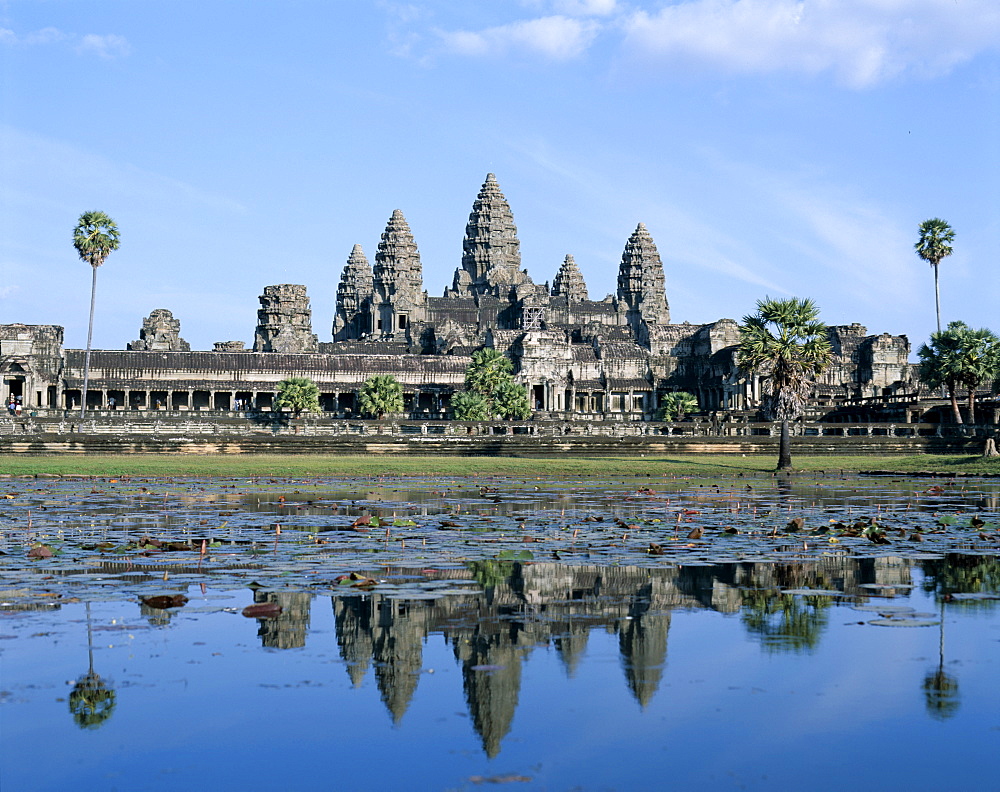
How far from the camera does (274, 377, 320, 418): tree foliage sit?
401 feet

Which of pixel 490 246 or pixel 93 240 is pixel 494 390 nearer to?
pixel 93 240

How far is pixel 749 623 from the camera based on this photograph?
12.8m

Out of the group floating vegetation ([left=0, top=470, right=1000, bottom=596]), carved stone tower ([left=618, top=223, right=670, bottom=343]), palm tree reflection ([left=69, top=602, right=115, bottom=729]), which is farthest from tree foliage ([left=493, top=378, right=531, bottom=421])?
palm tree reflection ([left=69, top=602, right=115, bottom=729])

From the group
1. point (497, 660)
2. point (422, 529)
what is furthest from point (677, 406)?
point (497, 660)

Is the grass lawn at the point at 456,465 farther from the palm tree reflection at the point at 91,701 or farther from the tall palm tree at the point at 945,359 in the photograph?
the palm tree reflection at the point at 91,701

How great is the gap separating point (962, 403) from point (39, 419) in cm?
7038

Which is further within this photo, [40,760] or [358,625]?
[358,625]

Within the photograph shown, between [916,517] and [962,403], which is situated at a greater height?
[962,403]

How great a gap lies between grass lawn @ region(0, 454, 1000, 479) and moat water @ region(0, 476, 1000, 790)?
27.1 m

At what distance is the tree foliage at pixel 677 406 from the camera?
13275cm

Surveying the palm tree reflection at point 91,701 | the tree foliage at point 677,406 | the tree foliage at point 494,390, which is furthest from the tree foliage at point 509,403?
the palm tree reflection at point 91,701

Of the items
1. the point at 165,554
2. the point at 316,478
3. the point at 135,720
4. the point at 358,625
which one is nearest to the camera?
the point at 135,720

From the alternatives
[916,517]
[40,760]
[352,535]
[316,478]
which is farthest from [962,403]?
[40,760]

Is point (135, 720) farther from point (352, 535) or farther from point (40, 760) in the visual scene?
point (352, 535)
